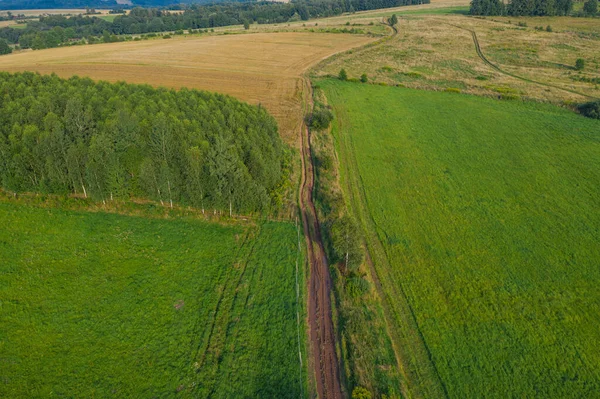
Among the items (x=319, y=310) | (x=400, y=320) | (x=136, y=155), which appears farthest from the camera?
(x=136, y=155)

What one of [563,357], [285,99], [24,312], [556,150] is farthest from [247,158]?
[556,150]

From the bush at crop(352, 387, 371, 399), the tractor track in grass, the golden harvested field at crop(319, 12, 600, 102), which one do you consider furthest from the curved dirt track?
the golden harvested field at crop(319, 12, 600, 102)

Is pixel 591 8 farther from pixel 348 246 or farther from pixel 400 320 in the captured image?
pixel 400 320

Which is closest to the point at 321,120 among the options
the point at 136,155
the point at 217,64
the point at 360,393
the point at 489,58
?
the point at 136,155

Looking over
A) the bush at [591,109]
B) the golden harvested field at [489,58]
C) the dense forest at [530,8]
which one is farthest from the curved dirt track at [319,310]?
the dense forest at [530,8]

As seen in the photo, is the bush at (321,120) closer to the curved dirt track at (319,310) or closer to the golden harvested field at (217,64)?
the golden harvested field at (217,64)

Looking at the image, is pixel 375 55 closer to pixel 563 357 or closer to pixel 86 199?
pixel 86 199
